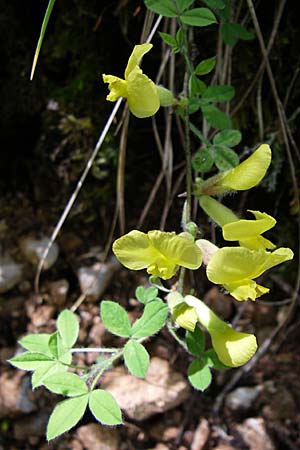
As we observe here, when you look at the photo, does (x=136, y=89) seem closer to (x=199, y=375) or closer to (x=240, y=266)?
(x=240, y=266)

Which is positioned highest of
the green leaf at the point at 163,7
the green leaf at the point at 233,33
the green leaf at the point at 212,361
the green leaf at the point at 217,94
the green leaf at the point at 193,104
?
the green leaf at the point at 163,7

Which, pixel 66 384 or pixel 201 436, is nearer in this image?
pixel 66 384

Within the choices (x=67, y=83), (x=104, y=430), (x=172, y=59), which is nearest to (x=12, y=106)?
(x=67, y=83)

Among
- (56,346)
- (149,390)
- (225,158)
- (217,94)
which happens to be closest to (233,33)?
(217,94)

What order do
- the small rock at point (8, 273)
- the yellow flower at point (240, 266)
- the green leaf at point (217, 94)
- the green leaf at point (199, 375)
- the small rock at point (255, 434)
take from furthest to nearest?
the small rock at point (8, 273) < the small rock at point (255, 434) < the green leaf at point (217, 94) < the green leaf at point (199, 375) < the yellow flower at point (240, 266)

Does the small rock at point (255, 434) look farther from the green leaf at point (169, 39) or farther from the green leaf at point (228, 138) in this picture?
the green leaf at point (169, 39)

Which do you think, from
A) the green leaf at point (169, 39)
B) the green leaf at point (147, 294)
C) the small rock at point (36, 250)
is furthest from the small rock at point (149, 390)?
the green leaf at point (169, 39)

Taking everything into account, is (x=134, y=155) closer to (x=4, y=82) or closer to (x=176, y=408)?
(x=4, y=82)
